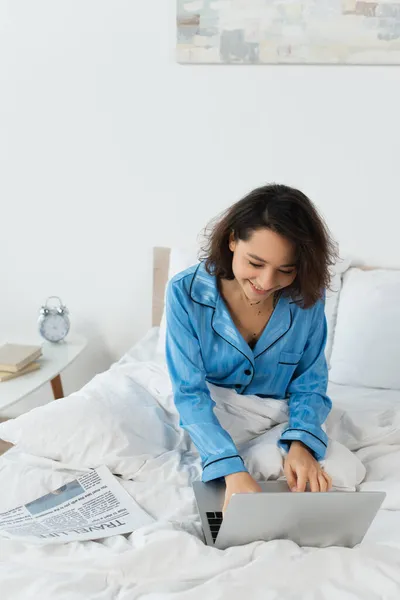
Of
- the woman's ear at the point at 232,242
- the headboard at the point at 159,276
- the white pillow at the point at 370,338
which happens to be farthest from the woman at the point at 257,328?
the headboard at the point at 159,276

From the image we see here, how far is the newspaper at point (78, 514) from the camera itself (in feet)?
4.00

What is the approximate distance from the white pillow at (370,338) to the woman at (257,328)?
0.45 m

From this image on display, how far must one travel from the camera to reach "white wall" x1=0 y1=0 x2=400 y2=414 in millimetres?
2172

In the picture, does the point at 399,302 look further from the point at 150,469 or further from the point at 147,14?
the point at 147,14

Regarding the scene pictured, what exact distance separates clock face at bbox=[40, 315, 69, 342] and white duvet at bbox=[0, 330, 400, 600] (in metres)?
0.63

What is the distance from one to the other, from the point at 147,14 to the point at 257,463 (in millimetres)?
1572

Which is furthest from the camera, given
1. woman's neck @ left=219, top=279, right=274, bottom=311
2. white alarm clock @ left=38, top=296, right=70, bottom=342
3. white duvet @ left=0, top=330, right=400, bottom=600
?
white alarm clock @ left=38, top=296, right=70, bottom=342

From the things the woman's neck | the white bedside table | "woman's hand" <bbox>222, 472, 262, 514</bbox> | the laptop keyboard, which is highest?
the woman's neck

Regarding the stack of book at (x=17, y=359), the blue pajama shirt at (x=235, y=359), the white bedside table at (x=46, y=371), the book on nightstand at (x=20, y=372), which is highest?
the blue pajama shirt at (x=235, y=359)

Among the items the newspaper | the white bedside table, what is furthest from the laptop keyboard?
the white bedside table

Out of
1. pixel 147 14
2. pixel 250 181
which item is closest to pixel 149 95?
pixel 147 14

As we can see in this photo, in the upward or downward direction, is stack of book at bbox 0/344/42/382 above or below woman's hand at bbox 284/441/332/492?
below

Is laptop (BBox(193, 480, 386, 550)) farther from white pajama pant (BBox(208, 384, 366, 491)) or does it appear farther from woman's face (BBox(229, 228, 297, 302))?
woman's face (BBox(229, 228, 297, 302))

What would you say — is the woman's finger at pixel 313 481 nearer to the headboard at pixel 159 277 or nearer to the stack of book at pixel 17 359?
the stack of book at pixel 17 359
